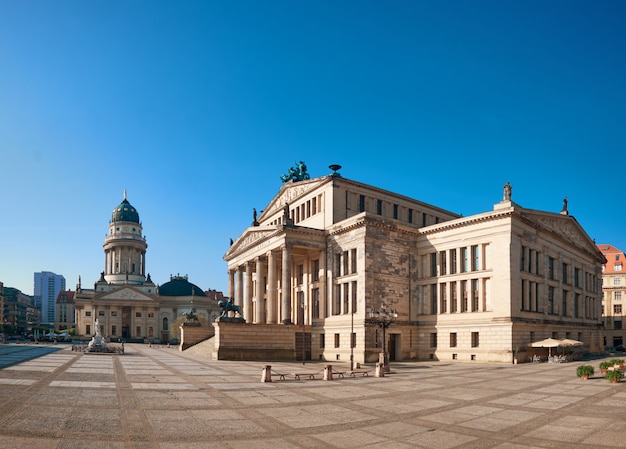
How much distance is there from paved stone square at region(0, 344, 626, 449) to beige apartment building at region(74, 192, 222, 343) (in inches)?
4513

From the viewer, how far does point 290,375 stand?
35938 mm

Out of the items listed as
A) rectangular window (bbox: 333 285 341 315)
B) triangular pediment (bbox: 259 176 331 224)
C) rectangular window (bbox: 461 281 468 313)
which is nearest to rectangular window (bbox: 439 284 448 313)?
rectangular window (bbox: 461 281 468 313)

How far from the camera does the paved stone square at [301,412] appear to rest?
51.9ft

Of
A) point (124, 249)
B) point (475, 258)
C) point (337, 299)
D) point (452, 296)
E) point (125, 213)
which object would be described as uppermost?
point (125, 213)

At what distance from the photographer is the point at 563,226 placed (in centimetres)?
6219

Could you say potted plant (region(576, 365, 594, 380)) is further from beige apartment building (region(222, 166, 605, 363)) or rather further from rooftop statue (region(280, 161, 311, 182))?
rooftop statue (region(280, 161, 311, 182))

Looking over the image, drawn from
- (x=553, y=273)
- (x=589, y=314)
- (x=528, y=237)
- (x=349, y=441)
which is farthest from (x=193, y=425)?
(x=589, y=314)

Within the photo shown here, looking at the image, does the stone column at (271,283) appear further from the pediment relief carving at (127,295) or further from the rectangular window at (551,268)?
the pediment relief carving at (127,295)

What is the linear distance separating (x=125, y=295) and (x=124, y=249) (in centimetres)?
1768

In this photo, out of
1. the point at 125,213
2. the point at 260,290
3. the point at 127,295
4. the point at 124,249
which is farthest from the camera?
the point at 125,213

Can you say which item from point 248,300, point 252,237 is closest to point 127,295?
point 248,300

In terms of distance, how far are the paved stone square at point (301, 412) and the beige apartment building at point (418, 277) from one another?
60.5ft

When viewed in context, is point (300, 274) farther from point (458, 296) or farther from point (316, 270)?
point (458, 296)

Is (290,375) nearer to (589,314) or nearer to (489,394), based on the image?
(489,394)
